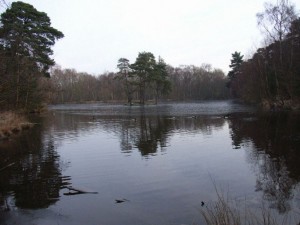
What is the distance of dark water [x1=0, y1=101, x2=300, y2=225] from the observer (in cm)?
928

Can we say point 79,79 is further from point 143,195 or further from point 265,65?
point 143,195

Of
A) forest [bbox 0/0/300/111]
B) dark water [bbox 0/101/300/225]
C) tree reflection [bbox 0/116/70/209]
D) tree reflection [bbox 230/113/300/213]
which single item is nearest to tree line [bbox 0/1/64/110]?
forest [bbox 0/0/300/111]

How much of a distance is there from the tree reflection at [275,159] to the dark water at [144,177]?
31 millimetres

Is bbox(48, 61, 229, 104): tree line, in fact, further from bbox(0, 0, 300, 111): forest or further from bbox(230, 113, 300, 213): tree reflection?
bbox(230, 113, 300, 213): tree reflection

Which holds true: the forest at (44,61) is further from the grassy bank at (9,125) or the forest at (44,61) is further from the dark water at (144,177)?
the dark water at (144,177)

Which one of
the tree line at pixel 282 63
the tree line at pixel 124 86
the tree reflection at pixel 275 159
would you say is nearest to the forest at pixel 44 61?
the tree line at pixel 282 63

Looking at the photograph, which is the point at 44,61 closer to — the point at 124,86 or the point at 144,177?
the point at 144,177

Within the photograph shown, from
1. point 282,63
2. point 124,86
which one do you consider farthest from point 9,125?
point 124,86

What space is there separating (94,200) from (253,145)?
11453mm

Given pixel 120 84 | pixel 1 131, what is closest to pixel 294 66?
pixel 1 131

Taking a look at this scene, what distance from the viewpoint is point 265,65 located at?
5184cm

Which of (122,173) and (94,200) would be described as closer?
(94,200)

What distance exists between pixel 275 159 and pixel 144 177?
6.13m

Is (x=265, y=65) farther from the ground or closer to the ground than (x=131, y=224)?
farther from the ground
